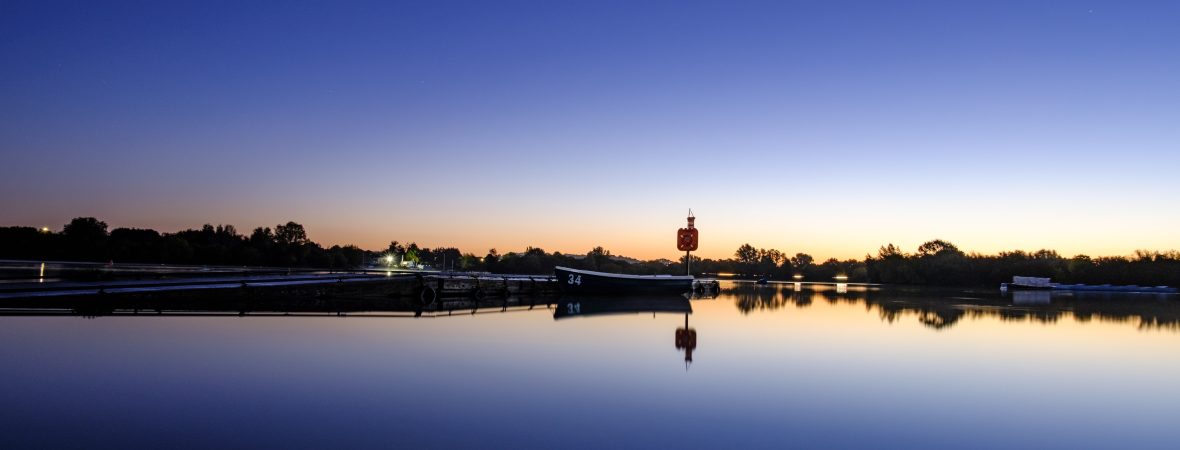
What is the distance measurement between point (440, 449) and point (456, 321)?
1432cm

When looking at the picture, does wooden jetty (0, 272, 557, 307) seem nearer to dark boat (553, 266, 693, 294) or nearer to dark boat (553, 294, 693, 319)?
dark boat (553, 266, 693, 294)

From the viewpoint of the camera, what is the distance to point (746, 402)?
327 inches

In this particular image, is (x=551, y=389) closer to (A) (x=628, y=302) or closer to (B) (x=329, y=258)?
(A) (x=628, y=302)

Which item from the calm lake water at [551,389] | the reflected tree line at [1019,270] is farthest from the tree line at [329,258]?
the calm lake water at [551,389]

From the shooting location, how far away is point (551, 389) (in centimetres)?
891

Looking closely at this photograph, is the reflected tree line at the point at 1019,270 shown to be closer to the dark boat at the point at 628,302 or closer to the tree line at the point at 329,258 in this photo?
the tree line at the point at 329,258

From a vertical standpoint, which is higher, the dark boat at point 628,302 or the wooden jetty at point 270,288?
the wooden jetty at point 270,288

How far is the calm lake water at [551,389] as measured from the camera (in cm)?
630

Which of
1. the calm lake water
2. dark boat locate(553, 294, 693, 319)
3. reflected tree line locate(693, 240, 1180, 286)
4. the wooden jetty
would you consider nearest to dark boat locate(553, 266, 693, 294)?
dark boat locate(553, 294, 693, 319)

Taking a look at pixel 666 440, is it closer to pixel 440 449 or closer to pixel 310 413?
pixel 440 449

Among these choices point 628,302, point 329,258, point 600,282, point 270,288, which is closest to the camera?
point 270,288

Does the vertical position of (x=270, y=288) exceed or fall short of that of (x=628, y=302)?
it exceeds it

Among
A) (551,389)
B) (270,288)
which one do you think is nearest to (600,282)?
(270,288)

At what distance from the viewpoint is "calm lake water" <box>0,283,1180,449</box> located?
6.30 metres
